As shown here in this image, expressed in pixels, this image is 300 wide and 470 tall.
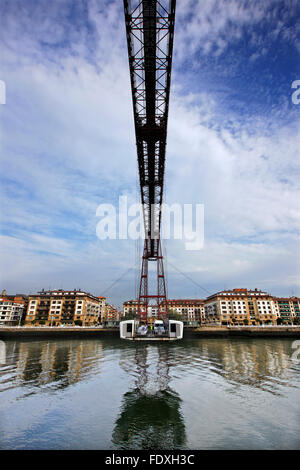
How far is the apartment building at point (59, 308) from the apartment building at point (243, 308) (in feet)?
134

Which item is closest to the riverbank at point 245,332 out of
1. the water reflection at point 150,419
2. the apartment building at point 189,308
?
the water reflection at point 150,419

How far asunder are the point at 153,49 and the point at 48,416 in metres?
14.7

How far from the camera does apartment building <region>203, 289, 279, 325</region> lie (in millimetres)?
73250

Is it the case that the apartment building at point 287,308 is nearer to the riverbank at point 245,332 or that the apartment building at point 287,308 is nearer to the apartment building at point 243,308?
the apartment building at point 243,308

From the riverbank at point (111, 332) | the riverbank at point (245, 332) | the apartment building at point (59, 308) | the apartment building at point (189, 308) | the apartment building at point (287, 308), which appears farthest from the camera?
the apartment building at point (189, 308)

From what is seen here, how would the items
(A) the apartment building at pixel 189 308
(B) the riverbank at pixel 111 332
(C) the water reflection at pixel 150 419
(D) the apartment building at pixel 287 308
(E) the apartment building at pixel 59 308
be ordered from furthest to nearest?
(A) the apartment building at pixel 189 308
(D) the apartment building at pixel 287 308
(E) the apartment building at pixel 59 308
(B) the riverbank at pixel 111 332
(C) the water reflection at pixel 150 419

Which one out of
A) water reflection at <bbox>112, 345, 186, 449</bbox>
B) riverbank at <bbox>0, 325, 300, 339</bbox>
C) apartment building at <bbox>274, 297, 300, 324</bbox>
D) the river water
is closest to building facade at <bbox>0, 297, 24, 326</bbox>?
riverbank at <bbox>0, 325, 300, 339</bbox>

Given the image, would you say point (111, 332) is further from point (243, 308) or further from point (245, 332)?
point (243, 308)

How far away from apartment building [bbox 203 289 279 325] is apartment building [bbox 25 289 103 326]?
40709 mm

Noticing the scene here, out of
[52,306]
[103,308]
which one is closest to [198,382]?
[52,306]

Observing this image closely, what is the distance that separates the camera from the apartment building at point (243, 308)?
7325cm

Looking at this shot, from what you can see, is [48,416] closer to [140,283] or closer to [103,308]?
[140,283]

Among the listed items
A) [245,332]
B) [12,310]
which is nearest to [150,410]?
[245,332]

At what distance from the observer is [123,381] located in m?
11.3
